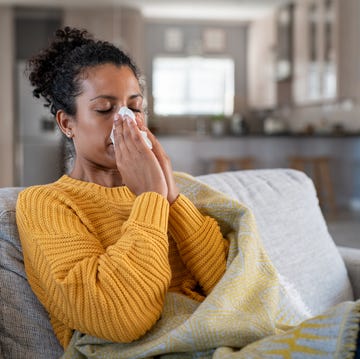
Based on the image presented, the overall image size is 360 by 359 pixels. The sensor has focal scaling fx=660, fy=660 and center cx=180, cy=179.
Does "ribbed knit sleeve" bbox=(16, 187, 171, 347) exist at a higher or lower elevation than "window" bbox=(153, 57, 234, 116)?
lower

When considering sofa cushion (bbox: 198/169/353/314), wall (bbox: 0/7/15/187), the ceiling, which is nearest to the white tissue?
sofa cushion (bbox: 198/169/353/314)

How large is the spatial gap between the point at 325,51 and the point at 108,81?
698cm

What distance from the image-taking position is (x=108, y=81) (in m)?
1.47

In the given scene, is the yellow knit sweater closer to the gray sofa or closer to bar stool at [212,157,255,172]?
the gray sofa

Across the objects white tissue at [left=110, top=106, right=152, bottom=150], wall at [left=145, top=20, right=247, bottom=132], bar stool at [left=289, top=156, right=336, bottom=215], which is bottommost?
bar stool at [left=289, top=156, right=336, bottom=215]

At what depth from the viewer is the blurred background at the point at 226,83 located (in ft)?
25.3

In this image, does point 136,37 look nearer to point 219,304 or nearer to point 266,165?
point 266,165

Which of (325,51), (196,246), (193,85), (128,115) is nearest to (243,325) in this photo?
(196,246)

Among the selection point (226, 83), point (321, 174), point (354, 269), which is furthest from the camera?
point (226, 83)

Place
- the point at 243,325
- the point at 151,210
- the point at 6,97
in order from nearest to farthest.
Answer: the point at 243,325 < the point at 151,210 < the point at 6,97

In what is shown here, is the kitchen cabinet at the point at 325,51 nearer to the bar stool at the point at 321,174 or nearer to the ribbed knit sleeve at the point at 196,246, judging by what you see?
the bar stool at the point at 321,174

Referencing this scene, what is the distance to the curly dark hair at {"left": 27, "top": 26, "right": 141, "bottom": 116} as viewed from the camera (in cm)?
152

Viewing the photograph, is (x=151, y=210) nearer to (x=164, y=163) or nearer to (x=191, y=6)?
(x=164, y=163)

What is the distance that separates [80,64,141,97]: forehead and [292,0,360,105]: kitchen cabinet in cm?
642
